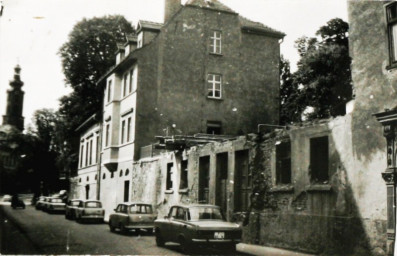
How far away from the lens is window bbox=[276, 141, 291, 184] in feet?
46.8

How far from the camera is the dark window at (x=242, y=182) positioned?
52.5ft

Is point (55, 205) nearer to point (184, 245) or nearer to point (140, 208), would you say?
point (140, 208)

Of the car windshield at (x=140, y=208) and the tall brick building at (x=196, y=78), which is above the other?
the tall brick building at (x=196, y=78)

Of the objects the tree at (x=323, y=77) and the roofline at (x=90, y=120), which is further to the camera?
the roofline at (x=90, y=120)

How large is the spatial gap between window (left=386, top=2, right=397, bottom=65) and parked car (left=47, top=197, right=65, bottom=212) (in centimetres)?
2643

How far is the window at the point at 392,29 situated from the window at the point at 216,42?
16001mm

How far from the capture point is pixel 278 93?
2697cm

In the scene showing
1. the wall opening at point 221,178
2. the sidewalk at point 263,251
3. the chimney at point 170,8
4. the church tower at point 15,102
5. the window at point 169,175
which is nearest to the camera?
the church tower at point 15,102

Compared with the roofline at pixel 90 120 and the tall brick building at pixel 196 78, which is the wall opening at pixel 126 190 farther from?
the roofline at pixel 90 120

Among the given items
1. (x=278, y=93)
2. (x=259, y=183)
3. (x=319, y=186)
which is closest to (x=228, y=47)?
(x=278, y=93)

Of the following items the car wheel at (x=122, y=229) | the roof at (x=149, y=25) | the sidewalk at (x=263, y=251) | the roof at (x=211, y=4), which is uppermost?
the roof at (x=211, y=4)

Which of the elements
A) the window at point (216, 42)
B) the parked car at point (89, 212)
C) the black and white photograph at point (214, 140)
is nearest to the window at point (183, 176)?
the black and white photograph at point (214, 140)

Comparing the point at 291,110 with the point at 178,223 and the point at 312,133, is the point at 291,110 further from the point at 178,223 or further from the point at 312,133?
the point at 178,223

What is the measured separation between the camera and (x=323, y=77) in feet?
67.4
